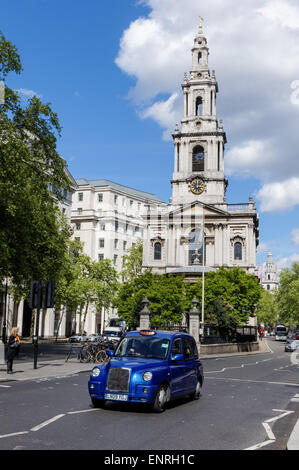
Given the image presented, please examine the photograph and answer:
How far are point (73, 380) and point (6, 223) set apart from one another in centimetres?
1014

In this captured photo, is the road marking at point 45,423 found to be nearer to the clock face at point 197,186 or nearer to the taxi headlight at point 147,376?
the taxi headlight at point 147,376

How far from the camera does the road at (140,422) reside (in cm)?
750

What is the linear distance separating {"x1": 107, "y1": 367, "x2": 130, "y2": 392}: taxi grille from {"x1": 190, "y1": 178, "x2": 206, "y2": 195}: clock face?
6383 centimetres

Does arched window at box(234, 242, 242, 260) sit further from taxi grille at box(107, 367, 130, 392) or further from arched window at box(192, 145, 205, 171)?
taxi grille at box(107, 367, 130, 392)

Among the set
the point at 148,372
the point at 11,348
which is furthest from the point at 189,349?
the point at 11,348

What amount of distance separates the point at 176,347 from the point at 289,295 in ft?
279

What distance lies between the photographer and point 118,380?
10.2 m

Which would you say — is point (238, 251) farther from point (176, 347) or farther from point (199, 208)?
point (176, 347)

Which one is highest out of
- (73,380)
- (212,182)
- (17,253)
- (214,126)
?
(214,126)

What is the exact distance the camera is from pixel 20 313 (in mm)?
52750

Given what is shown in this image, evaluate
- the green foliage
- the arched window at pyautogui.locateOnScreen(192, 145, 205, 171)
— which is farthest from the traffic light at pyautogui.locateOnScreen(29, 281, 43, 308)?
the green foliage

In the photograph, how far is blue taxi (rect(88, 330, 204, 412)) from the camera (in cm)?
1007
